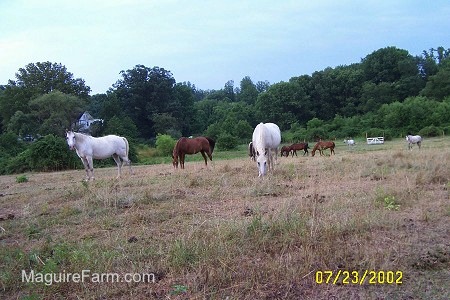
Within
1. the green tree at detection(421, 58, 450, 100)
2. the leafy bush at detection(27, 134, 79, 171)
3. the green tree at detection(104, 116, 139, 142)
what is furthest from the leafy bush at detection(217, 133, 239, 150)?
the green tree at detection(421, 58, 450, 100)

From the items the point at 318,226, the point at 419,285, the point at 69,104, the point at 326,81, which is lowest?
the point at 419,285

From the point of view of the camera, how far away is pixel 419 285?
3273mm

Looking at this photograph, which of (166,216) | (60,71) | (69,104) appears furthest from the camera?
(60,71)

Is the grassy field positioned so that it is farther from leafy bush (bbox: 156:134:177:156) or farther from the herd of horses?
leafy bush (bbox: 156:134:177:156)

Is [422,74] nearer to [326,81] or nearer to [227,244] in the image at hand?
[326,81]

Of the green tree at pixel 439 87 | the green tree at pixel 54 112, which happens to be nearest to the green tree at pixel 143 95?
the green tree at pixel 54 112

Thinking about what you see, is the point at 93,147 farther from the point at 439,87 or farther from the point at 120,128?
the point at 439,87

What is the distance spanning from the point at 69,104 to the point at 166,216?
42.6 meters

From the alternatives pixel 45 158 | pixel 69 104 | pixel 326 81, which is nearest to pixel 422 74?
pixel 326 81
